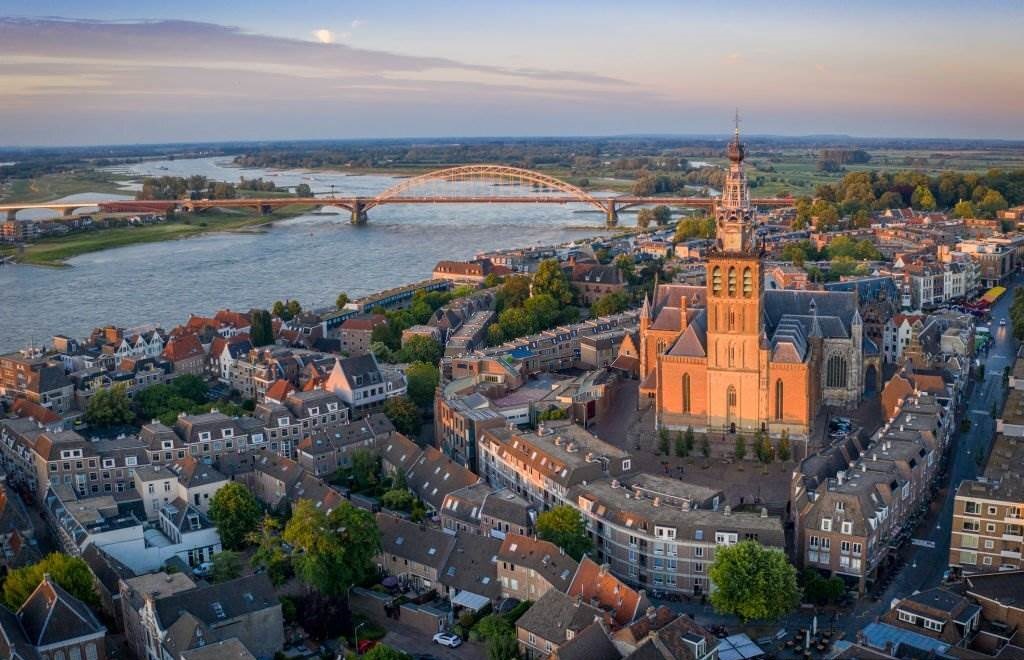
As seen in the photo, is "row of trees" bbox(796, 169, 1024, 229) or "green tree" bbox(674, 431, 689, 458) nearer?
"green tree" bbox(674, 431, 689, 458)

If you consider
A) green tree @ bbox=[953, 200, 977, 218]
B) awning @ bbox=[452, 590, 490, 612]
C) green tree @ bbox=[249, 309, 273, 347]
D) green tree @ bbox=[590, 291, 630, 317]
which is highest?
green tree @ bbox=[953, 200, 977, 218]

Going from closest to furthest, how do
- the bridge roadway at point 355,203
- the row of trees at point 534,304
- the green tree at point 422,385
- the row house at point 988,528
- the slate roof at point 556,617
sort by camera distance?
1. the slate roof at point 556,617
2. the row house at point 988,528
3. the green tree at point 422,385
4. the row of trees at point 534,304
5. the bridge roadway at point 355,203

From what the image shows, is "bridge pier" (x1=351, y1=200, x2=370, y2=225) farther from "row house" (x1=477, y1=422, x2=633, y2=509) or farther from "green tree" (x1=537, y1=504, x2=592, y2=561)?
"green tree" (x1=537, y1=504, x2=592, y2=561)

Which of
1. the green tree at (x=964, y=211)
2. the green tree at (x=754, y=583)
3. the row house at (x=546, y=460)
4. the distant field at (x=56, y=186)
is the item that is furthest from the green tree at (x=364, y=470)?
the distant field at (x=56, y=186)

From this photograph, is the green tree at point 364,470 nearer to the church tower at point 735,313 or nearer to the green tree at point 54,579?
the green tree at point 54,579

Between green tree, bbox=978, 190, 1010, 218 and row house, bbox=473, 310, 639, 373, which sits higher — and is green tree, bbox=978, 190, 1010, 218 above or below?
above

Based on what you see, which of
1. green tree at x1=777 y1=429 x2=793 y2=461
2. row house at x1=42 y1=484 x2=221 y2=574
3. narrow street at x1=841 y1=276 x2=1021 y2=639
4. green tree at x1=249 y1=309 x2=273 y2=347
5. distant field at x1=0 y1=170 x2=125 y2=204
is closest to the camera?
narrow street at x1=841 y1=276 x2=1021 y2=639

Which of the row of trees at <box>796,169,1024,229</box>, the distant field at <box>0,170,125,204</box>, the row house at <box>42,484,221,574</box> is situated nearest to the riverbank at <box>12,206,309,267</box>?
the distant field at <box>0,170,125,204</box>

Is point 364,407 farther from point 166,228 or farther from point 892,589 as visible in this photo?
point 166,228
